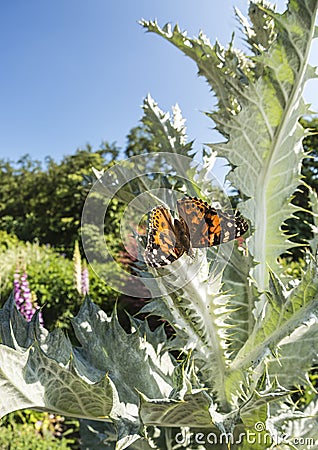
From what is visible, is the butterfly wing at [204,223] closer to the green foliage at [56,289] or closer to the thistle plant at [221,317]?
the thistle plant at [221,317]

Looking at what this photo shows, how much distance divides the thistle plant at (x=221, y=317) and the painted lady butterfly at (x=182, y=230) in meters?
0.03

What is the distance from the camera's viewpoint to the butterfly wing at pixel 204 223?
35.2 inches

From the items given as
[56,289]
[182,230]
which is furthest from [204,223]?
[56,289]

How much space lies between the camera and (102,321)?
1.24 meters

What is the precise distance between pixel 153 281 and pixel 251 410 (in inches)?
12.7

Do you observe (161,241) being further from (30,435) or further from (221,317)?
(30,435)

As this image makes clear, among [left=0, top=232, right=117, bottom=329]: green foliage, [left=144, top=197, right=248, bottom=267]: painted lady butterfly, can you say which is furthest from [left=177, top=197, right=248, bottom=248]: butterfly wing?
[left=0, top=232, right=117, bottom=329]: green foliage

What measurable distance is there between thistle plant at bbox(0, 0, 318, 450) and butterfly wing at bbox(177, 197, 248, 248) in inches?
1.3

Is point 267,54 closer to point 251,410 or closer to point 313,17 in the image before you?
point 313,17

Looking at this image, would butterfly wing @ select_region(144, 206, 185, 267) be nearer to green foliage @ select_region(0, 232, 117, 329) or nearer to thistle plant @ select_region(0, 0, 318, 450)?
thistle plant @ select_region(0, 0, 318, 450)

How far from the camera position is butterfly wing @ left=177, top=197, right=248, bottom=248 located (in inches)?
35.2

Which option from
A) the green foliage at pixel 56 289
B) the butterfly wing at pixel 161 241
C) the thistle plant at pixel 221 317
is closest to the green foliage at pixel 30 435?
the green foliage at pixel 56 289

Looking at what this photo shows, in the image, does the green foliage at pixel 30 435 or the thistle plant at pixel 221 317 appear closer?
the thistle plant at pixel 221 317

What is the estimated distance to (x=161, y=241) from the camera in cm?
86
